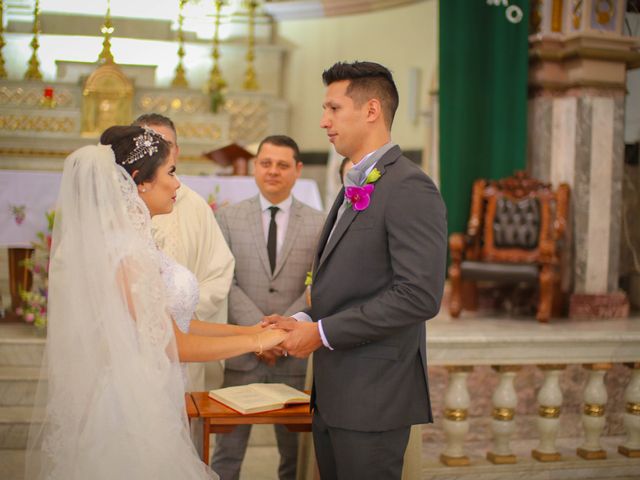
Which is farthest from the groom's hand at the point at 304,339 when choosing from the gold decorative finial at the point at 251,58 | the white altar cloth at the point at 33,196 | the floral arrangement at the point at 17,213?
the gold decorative finial at the point at 251,58

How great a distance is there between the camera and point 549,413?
425 cm

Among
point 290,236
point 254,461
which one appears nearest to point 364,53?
point 254,461

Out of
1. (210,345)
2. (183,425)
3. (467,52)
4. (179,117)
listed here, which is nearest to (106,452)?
(183,425)

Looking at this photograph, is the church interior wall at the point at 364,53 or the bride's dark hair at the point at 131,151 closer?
the bride's dark hair at the point at 131,151

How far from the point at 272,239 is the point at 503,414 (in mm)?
1526

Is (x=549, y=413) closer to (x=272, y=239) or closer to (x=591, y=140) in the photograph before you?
(x=272, y=239)

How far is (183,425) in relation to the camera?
2.54 m

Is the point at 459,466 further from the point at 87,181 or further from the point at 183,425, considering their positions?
the point at 87,181

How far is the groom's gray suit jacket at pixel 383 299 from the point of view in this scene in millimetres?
2467

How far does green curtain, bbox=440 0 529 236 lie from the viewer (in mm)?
7527

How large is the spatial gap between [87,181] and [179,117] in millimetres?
6865

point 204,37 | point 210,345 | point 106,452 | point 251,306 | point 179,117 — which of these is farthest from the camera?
point 204,37

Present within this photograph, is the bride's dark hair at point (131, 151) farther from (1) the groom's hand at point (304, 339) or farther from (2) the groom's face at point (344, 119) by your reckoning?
(1) the groom's hand at point (304, 339)

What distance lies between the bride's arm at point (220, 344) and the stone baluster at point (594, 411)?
7.37 feet
